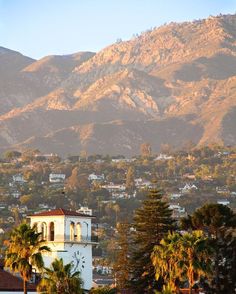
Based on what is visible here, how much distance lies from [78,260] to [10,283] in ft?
21.6

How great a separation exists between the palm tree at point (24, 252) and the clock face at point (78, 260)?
10.3 meters

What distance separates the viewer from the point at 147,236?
286ft

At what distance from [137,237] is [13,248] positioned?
75.3 ft

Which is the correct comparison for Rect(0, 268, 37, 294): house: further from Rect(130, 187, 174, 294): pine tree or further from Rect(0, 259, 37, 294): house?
Rect(130, 187, 174, 294): pine tree

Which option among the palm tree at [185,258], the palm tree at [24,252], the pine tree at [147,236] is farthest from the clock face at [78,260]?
the palm tree at [24,252]

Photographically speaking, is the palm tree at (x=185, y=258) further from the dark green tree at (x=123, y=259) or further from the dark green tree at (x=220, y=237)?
the dark green tree at (x=123, y=259)

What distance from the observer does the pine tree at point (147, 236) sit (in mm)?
84938

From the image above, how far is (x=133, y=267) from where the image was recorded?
87.6 metres

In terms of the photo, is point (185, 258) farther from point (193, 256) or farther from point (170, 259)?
point (170, 259)

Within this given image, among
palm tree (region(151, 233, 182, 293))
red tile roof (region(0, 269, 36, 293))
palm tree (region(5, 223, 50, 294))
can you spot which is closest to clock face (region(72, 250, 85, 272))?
red tile roof (region(0, 269, 36, 293))

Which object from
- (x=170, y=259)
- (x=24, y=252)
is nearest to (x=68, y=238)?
(x=170, y=259)

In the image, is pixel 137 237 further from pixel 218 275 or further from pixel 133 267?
pixel 218 275

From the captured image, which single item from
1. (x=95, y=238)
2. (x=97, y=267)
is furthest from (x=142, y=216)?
(x=97, y=267)

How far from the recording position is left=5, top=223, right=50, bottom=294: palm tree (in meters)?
65.2
